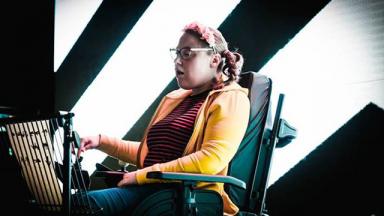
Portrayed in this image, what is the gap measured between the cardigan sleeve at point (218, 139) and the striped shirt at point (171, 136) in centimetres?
10

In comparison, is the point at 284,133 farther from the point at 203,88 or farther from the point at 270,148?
the point at 203,88

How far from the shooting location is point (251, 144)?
1.74m

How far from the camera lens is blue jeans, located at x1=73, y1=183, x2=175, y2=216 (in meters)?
1.44

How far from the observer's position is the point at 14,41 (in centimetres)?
304

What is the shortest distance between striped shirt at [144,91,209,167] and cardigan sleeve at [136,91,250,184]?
0.34 ft

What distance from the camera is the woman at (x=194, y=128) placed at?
1507 millimetres

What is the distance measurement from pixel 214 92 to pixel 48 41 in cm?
201

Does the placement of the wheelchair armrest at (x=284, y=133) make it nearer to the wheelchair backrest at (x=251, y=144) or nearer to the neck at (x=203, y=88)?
the wheelchair backrest at (x=251, y=144)

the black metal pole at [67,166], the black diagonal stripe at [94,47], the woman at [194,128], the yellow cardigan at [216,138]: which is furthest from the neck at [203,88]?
the black diagonal stripe at [94,47]

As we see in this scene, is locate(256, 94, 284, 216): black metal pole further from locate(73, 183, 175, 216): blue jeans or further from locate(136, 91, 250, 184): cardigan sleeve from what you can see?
locate(73, 183, 175, 216): blue jeans

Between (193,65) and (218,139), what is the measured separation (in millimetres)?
425

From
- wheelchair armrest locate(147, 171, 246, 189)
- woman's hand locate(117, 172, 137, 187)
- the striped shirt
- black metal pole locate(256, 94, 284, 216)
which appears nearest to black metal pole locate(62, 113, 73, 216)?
wheelchair armrest locate(147, 171, 246, 189)

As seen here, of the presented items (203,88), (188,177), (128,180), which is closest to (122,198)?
(128,180)

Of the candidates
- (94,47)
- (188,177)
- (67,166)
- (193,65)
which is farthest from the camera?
(94,47)
